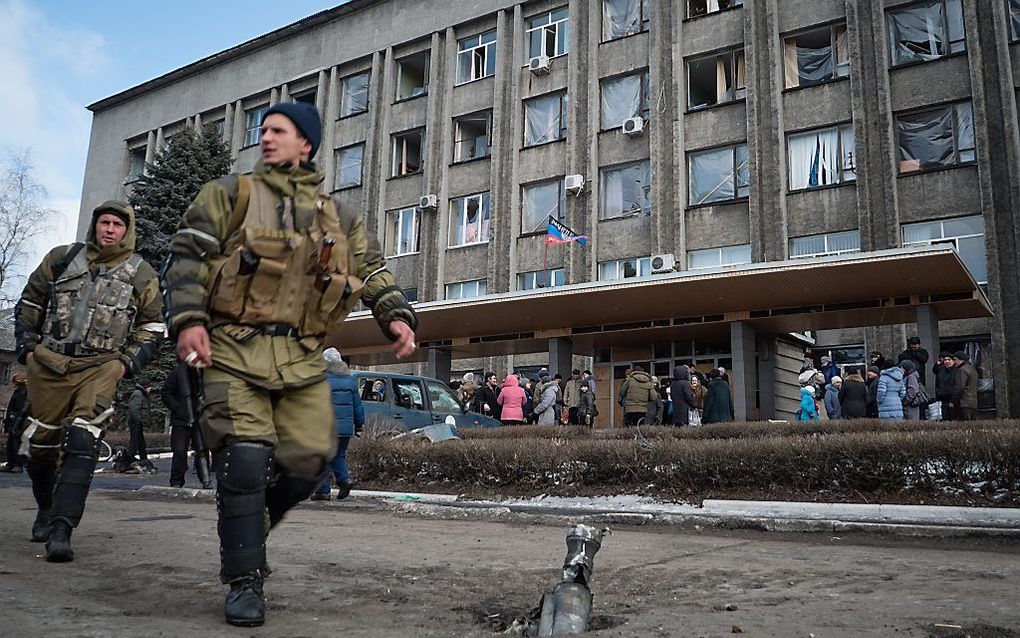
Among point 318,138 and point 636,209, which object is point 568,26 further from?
point 318,138

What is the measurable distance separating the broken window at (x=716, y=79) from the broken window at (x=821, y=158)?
8.39 feet

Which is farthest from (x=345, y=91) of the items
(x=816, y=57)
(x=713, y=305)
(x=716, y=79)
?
(x=713, y=305)

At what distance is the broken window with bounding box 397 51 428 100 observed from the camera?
116 feet

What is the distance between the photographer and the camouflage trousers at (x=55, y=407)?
5.00 metres

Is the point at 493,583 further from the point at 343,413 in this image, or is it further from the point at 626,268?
the point at 626,268

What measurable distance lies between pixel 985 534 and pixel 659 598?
4064mm

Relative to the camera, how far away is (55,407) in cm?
502

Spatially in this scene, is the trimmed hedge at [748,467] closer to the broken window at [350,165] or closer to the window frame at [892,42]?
the window frame at [892,42]

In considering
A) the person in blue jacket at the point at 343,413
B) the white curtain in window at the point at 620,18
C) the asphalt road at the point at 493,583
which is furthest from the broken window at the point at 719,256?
the asphalt road at the point at 493,583

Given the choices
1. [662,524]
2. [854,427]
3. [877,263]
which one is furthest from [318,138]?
[877,263]

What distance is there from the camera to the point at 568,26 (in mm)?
31266

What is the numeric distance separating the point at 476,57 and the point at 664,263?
42.5 feet

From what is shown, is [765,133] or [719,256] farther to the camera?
[719,256]

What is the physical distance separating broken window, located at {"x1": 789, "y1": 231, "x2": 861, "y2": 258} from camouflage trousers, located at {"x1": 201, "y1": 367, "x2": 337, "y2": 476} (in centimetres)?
2294
